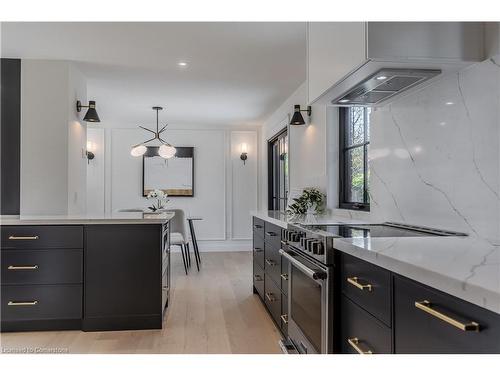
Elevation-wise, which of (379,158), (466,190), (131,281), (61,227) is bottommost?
(131,281)

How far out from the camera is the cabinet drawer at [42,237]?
307 centimetres

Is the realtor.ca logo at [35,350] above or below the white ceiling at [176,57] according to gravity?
below

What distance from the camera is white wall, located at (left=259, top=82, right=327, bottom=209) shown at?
403cm

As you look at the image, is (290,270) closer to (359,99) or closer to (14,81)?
(359,99)

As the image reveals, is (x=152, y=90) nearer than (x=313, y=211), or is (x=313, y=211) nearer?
(x=313, y=211)

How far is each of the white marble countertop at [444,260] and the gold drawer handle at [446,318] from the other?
57 mm

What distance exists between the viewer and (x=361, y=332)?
1.56m

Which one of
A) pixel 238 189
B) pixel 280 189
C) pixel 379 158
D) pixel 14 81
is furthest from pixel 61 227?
pixel 238 189

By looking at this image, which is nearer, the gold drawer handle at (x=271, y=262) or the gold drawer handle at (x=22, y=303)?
the gold drawer handle at (x=22, y=303)

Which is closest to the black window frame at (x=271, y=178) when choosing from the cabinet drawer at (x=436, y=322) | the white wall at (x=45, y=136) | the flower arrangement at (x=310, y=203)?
Result: the flower arrangement at (x=310, y=203)

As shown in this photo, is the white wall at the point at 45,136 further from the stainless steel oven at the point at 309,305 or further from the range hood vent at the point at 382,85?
the range hood vent at the point at 382,85

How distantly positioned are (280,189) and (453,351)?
5.46m

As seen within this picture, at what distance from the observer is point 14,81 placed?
3.88 metres

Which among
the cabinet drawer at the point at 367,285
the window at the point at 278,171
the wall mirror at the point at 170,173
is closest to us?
the cabinet drawer at the point at 367,285
